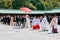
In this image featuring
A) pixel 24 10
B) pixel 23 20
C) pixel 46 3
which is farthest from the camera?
pixel 46 3

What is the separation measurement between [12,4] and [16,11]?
368 inches

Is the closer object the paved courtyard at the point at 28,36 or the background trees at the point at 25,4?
the paved courtyard at the point at 28,36

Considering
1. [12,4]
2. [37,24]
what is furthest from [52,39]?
[12,4]

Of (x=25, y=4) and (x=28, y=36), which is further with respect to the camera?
(x=25, y=4)

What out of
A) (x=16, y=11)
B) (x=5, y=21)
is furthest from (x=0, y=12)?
(x=5, y=21)

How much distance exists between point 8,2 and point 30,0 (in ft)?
20.9

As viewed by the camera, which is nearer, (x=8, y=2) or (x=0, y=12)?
(x=0, y=12)

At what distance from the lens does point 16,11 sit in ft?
232

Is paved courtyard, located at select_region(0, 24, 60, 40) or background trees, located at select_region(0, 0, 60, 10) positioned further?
background trees, located at select_region(0, 0, 60, 10)

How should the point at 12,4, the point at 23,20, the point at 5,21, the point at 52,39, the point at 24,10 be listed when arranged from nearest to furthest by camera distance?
the point at 52,39
the point at 23,20
the point at 5,21
the point at 24,10
the point at 12,4

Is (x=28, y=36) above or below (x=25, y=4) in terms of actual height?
above

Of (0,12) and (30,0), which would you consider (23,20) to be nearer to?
(0,12)

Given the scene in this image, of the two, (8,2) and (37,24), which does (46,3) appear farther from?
(37,24)

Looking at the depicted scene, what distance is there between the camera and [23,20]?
125 feet
